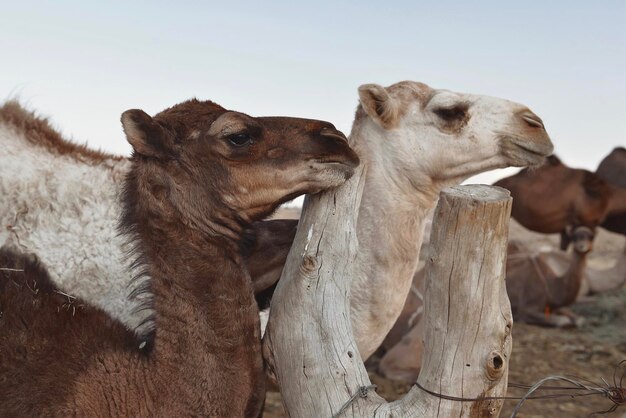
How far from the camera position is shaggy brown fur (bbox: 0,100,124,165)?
→ 192 inches

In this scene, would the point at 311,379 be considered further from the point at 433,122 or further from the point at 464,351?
the point at 433,122

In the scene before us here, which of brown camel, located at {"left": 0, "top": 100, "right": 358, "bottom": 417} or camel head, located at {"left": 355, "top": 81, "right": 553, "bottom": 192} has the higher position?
camel head, located at {"left": 355, "top": 81, "right": 553, "bottom": 192}

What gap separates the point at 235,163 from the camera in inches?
138

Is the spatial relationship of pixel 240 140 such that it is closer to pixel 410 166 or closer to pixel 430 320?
pixel 430 320

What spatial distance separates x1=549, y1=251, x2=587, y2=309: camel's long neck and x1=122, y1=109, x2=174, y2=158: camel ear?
771 centimetres

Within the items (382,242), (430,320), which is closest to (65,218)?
(382,242)

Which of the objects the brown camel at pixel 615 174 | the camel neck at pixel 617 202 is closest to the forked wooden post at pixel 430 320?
the camel neck at pixel 617 202

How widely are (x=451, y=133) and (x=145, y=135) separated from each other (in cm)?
176

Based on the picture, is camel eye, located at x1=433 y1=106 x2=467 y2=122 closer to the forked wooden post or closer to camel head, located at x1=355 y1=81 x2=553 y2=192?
camel head, located at x1=355 y1=81 x2=553 y2=192

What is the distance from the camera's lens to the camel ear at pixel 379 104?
171 inches

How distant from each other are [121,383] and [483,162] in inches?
89.7

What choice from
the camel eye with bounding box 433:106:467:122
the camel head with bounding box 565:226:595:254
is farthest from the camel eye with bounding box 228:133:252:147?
the camel head with bounding box 565:226:595:254

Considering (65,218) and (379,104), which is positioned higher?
(379,104)

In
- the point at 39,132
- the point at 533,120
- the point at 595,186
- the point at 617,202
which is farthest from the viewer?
the point at 617,202
